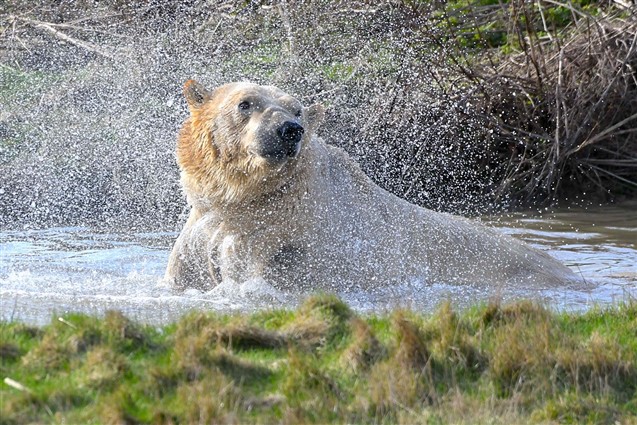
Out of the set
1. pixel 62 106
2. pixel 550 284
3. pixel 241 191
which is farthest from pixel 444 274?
pixel 62 106

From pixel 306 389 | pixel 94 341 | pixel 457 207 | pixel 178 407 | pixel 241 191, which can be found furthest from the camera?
pixel 457 207

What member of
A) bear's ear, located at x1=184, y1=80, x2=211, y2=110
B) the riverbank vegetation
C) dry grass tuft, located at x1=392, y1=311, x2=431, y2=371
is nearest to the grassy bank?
dry grass tuft, located at x1=392, y1=311, x2=431, y2=371

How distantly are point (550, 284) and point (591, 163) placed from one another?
4719 millimetres

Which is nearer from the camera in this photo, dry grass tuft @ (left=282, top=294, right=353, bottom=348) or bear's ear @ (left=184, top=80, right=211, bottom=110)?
dry grass tuft @ (left=282, top=294, right=353, bottom=348)

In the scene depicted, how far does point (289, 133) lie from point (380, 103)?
4881mm

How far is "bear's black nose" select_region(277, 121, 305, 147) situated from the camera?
223 inches

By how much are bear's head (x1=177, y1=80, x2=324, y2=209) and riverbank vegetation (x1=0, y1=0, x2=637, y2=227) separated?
3.55 metres

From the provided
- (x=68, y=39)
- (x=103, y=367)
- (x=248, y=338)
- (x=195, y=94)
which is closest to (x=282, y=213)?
(x=195, y=94)

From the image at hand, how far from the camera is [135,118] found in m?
10.8

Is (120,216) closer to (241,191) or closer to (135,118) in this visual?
(135,118)

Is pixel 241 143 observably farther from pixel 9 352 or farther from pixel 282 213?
pixel 9 352

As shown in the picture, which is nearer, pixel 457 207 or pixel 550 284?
pixel 550 284

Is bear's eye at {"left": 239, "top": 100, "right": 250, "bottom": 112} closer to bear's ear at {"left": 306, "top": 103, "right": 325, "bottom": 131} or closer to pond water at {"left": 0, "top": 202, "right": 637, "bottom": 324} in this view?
bear's ear at {"left": 306, "top": 103, "right": 325, "bottom": 131}

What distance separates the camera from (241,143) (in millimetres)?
5891
